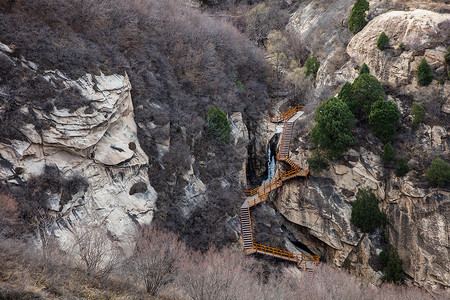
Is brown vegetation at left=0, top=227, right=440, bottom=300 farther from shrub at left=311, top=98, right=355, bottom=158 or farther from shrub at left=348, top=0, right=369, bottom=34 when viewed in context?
shrub at left=348, top=0, right=369, bottom=34

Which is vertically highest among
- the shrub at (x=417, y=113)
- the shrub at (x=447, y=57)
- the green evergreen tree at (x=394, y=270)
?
the shrub at (x=447, y=57)

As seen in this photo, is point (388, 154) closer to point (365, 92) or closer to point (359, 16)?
point (365, 92)

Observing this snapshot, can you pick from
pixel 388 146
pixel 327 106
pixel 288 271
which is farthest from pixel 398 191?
pixel 288 271

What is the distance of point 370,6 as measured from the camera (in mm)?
35344

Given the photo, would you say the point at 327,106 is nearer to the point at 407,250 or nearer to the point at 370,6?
the point at 407,250

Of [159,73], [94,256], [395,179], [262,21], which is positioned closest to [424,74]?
[395,179]

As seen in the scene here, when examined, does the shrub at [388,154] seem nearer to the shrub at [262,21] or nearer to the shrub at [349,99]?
the shrub at [349,99]

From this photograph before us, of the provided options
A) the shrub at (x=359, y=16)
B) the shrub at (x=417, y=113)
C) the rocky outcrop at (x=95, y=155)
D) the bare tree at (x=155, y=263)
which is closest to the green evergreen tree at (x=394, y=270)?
the shrub at (x=417, y=113)

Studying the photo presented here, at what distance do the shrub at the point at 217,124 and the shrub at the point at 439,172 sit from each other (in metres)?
15.9

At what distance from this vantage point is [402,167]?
25.7 metres

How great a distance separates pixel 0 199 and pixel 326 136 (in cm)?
2235

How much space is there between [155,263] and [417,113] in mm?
22678

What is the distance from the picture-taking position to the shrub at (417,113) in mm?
26203

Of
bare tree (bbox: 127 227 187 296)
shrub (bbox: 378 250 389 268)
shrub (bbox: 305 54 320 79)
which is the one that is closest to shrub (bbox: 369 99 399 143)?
shrub (bbox: 378 250 389 268)
